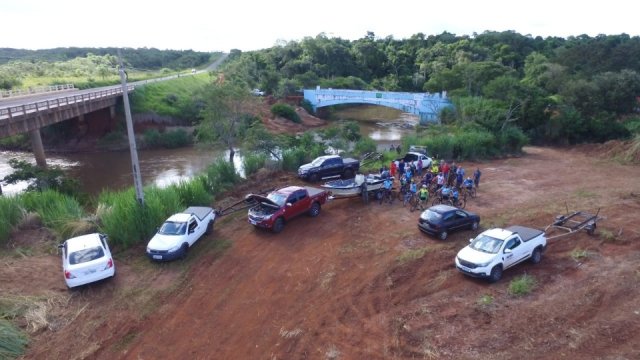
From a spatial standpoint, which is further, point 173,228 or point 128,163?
point 128,163

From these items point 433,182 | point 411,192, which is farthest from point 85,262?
point 433,182

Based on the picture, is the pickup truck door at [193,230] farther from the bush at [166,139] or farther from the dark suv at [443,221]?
the bush at [166,139]

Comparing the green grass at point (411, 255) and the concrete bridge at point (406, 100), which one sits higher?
the concrete bridge at point (406, 100)

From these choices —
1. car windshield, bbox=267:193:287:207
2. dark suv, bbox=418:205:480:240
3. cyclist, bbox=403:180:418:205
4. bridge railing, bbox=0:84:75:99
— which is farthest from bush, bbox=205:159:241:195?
bridge railing, bbox=0:84:75:99

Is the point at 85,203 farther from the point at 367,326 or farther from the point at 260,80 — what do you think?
the point at 260,80

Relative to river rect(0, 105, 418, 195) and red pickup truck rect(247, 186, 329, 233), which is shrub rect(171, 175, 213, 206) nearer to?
red pickup truck rect(247, 186, 329, 233)

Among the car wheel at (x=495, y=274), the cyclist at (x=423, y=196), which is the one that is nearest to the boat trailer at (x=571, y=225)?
the car wheel at (x=495, y=274)

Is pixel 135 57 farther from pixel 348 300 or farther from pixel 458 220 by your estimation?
pixel 348 300
